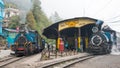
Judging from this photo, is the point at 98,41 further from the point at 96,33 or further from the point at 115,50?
the point at 115,50

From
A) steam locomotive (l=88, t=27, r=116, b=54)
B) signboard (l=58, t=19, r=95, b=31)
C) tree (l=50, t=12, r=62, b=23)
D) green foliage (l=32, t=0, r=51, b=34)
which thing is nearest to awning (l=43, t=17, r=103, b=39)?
signboard (l=58, t=19, r=95, b=31)

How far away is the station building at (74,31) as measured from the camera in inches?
1220

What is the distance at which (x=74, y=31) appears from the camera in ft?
113

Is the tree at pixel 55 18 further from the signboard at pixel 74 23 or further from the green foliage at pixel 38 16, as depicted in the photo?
the signboard at pixel 74 23

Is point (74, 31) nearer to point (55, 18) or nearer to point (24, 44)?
point (24, 44)

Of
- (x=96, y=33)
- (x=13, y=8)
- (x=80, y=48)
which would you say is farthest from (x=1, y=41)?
(x=13, y=8)

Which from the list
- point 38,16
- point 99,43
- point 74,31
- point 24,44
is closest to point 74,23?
point 74,31

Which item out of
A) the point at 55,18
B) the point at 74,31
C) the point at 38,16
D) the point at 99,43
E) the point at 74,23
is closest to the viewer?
the point at 99,43

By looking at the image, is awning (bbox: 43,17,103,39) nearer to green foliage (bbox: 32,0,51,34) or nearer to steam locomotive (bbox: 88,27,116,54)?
steam locomotive (bbox: 88,27,116,54)

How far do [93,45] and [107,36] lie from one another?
203 centimetres

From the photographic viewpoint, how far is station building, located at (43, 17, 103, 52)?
3100 cm

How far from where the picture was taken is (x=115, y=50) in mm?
35188

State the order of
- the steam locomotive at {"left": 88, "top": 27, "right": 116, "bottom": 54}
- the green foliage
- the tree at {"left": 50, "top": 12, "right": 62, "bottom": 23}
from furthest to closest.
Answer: the tree at {"left": 50, "top": 12, "right": 62, "bottom": 23} → the green foliage → the steam locomotive at {"left": 88, "top": 27, "right": 116, "bottom": 54}

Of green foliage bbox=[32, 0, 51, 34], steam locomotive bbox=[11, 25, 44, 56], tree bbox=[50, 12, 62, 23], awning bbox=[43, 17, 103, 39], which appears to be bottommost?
steam locomotive bbox=[11, 25, 44, 56]
